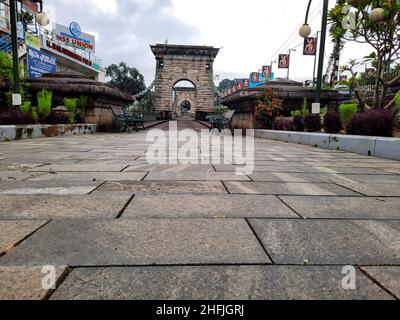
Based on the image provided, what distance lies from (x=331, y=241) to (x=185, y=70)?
123 ft

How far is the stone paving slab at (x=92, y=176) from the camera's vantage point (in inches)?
116

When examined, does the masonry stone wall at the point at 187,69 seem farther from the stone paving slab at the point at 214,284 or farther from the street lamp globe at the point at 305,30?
the stone paving slab at the point at 214,284

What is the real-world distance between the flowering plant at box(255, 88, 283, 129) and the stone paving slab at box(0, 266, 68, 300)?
10.7m

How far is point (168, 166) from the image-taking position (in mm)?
3908

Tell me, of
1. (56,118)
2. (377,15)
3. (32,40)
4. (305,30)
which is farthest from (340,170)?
(32,40)

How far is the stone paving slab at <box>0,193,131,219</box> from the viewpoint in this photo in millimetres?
1861

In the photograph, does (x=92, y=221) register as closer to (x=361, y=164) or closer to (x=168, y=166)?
(x=168, y=166)

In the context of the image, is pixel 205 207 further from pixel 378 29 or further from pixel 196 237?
pixel 378 29

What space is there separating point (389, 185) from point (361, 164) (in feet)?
5.15

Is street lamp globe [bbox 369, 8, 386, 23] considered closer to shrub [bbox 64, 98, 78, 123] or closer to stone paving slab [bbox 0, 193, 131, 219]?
stone paving slab [bbox 0, 193, 131, 219]

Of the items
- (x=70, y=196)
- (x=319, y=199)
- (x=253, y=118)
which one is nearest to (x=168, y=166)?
(x=70, y=196)

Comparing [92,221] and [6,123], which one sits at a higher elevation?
[6,123]

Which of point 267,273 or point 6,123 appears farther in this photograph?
point 6,123

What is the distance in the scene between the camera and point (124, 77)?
172 ft
